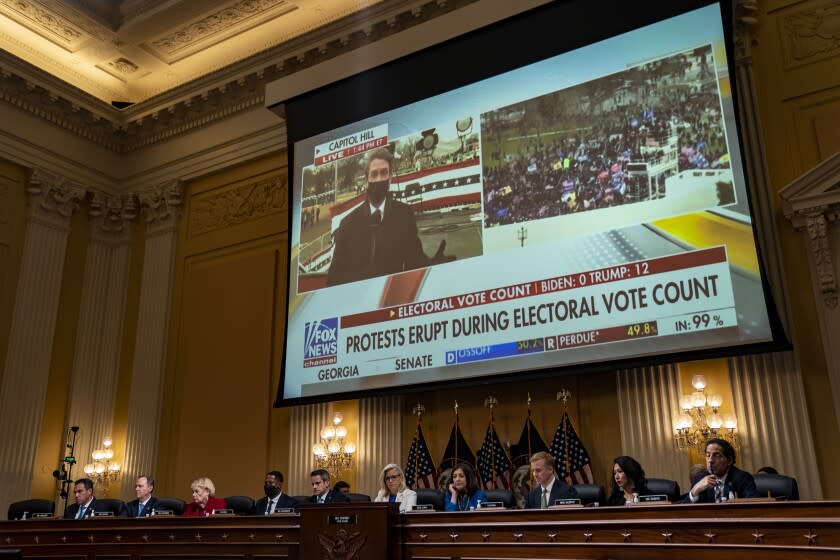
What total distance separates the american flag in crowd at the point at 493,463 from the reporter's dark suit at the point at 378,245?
5.85ft

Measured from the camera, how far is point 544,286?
6676 millimetres

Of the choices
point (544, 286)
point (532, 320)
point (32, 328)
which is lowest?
point (532, 320)

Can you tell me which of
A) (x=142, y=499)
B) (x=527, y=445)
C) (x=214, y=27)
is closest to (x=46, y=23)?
(x=214, y=27)

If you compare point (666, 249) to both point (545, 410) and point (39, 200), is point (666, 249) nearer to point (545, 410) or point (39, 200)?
point (545, 410)

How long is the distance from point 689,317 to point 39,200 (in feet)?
28.0

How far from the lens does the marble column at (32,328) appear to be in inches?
368

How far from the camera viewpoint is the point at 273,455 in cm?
888

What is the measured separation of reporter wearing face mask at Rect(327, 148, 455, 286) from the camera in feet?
25.2

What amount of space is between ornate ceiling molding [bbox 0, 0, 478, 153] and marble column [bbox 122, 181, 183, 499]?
103 cm

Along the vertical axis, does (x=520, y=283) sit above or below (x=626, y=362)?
above

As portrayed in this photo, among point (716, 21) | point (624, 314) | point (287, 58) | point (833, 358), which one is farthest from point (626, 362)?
point (287, 58)

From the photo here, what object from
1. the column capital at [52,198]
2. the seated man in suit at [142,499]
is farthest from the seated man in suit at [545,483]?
the column capital at [52,198]

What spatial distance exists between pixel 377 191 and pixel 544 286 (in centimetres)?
231

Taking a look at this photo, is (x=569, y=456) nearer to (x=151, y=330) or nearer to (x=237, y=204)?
(x=237, y=204)
